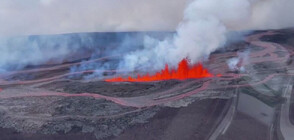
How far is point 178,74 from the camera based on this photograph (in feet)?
70.5

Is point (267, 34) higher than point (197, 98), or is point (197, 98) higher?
point (267, 34)

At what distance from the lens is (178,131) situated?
41.1ft

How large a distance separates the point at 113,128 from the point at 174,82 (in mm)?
7086

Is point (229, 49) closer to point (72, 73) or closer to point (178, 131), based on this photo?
point (72, 73)

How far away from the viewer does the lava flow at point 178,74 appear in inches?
834

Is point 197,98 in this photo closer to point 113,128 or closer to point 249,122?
point 249,122

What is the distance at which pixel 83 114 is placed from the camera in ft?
49.1

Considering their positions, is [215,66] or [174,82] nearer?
[174,82]

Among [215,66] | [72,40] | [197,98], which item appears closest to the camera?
[197,98]

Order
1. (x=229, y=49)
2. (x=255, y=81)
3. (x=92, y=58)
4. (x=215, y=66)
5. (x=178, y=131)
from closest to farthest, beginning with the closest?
1. (x=178, y=131)
2. (x=255, y=81)
3. (x=215, y=66)
4. (x=229, y=49)
5. (x=92, y=58)

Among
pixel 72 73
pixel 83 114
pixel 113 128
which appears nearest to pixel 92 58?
pixel 72 73

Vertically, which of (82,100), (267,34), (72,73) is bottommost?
(82,100)

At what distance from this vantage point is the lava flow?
21.2m

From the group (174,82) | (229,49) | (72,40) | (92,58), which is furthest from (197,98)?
(72,40)
